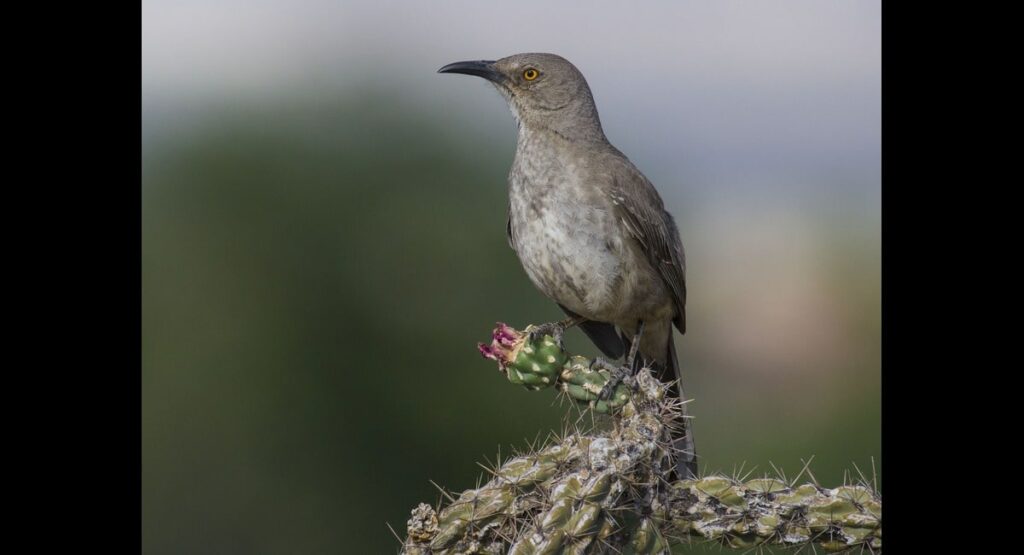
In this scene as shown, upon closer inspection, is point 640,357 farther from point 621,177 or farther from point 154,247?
point 154,247

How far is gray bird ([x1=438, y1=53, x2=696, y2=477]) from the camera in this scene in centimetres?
462

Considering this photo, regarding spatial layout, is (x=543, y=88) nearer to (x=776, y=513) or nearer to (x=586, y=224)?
(x=586, y=224)

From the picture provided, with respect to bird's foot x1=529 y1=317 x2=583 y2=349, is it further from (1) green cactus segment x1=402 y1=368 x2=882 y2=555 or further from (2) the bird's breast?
(1) green cactus segment x1=402 y1=368 x2=882 y2=555

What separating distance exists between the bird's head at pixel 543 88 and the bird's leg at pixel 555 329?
2.83 feet

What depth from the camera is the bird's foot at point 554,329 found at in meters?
4.22

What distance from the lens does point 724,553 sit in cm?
570

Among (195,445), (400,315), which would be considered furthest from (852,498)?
(195,445)

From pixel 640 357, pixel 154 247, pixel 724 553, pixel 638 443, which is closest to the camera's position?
pixel 638 443

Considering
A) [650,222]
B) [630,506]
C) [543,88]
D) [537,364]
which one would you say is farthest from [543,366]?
[543,88]

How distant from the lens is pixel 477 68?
4.94m

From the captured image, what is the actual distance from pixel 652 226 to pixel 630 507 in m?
1.65

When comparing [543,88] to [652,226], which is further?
[543,88]

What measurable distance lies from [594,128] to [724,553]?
7.93 feet

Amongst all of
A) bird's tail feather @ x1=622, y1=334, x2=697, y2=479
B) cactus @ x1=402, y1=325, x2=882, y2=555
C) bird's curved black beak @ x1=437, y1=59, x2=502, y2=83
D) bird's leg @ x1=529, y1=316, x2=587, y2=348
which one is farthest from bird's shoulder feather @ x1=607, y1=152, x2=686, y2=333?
cactus @ x1=402, y1=325, x2=882, y2=555
